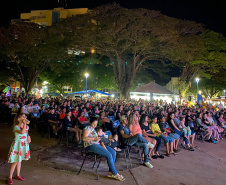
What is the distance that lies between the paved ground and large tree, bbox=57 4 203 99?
1362 centimetres

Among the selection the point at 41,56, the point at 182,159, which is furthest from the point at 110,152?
the point at 41,56

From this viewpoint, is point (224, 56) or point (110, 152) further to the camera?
point (224, 56)

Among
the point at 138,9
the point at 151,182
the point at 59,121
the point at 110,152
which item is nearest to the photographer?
the point at 151,182

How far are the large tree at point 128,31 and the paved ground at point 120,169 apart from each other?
13624 mm

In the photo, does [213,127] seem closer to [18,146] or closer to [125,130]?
[125,130]

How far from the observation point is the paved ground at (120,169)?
170 inches

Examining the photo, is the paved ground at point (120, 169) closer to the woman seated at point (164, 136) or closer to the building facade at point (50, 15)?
the woman seated at point (164, 136)

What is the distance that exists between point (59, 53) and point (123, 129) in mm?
18316

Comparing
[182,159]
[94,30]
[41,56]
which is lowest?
[182,159]

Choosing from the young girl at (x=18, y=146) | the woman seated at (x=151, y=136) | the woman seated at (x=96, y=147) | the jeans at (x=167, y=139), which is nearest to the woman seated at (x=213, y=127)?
the jeans at (x=167, y=139)

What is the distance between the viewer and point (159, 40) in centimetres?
1927

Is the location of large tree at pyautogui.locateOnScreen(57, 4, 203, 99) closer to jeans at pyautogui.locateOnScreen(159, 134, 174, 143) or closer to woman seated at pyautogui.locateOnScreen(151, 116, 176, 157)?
woman seated at pyautogui.locateOnScreen(151, 116, 176, 157)

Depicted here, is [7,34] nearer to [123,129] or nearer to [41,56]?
[41,56]

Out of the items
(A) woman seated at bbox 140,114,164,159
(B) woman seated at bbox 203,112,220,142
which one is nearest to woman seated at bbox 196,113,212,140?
(B) woman seated at bbox 203,112,220,142
